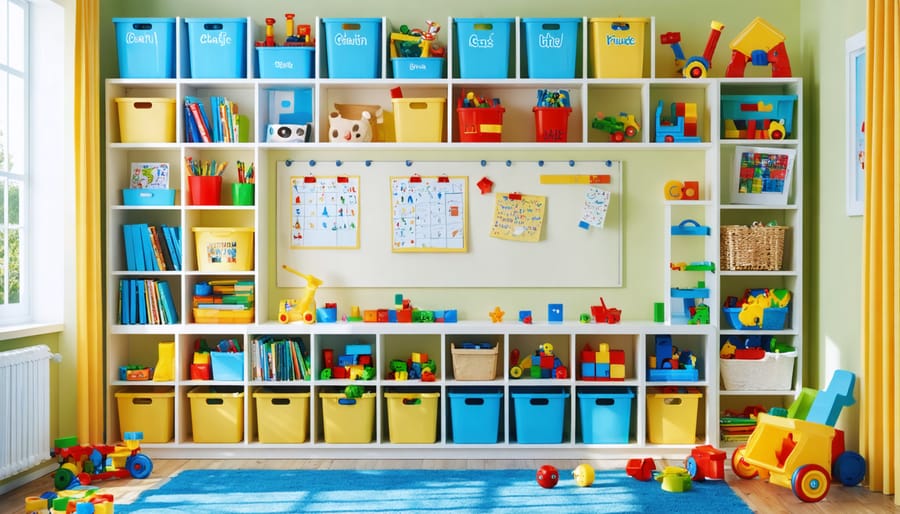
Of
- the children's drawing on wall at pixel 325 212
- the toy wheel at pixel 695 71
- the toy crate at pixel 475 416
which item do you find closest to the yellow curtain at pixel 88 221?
the children's drawing on wall at pixel 325 212

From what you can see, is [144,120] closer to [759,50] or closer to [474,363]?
[474,363]

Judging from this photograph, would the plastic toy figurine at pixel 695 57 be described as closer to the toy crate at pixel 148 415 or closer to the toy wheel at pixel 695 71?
the toy wheel at pixel 695 71

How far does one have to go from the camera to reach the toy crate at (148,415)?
4848 mm

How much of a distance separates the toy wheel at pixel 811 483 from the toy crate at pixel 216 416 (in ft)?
8.86

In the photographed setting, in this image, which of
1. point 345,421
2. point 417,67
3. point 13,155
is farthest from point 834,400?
point 13,155

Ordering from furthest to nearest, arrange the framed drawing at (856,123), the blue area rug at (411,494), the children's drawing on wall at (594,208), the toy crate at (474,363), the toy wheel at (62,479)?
the children's drawing on wall at (594,208) → the toy crate at (474,363) → the framed drawing at (856,123) → the toy wheel at (62,479) → the blue area rug at (411,494)

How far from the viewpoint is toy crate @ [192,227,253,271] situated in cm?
490

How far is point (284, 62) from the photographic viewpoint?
487 centimetres

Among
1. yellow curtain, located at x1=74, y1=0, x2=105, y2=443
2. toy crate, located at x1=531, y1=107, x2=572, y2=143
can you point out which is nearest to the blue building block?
toy crate, located at x1=531, y1=107, x2=572, y2=143

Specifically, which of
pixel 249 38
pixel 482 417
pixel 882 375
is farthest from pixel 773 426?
pixel 249 38

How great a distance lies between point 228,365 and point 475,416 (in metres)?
1.30

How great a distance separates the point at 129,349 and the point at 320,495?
5.53 ft

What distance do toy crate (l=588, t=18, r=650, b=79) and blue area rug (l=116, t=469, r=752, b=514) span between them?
6.64 ft

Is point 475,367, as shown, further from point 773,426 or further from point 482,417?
point 773,426
